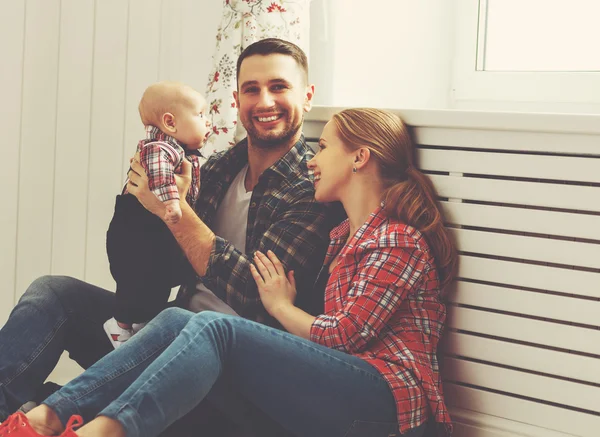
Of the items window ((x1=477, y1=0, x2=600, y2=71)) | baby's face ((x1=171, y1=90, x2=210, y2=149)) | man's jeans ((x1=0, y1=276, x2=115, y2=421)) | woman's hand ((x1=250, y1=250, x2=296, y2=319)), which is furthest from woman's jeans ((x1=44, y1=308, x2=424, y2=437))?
window ((x1=477, y1=0, x2=600, y2=71))

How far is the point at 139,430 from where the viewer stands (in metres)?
1.36

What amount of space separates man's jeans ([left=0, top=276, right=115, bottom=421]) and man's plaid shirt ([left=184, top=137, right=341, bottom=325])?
0.23 m

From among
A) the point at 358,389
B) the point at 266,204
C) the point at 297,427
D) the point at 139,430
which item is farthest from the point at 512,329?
the point at 139,430

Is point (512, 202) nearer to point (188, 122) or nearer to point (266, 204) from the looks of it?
point (266, 204)

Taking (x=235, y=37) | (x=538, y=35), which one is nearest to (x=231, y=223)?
(x=235, y=37)

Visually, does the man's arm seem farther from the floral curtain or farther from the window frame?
the window frame

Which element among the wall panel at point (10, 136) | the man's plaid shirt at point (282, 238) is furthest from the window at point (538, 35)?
the wall panel at point (10, 136)

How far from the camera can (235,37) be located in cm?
217

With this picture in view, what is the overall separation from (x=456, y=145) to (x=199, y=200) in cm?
65

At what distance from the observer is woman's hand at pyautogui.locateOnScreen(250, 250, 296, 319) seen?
65.7 inches

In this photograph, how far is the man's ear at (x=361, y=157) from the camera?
1.68m

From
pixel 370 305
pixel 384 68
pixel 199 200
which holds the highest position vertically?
pixel 384 68

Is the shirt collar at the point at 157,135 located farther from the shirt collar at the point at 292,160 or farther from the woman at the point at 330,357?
the woman at the point at 330,357

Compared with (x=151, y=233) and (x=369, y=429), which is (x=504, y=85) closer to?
(x=151, y=233)
